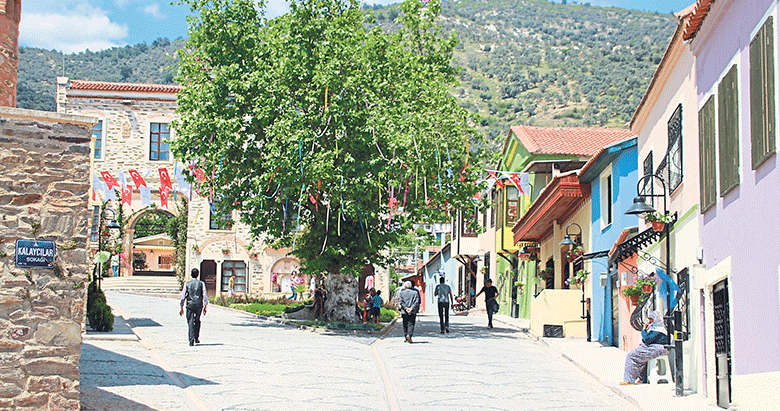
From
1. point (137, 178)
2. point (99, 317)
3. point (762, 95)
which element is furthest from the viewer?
point (137, 178)

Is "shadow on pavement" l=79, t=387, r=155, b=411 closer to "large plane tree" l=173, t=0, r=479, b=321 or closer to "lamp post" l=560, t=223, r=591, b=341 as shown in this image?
"large plane tree" l=173, t=0, r=479, b=321

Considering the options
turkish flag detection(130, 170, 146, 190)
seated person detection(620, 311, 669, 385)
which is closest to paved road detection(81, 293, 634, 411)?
seated person detection(620, 311, 669, 385)

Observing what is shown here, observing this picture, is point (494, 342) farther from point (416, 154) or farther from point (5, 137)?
point (5, 137)

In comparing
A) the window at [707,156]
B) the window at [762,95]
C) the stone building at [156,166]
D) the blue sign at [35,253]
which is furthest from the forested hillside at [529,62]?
the blue sign at [35,253]

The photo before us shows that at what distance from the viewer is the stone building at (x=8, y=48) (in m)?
11.3

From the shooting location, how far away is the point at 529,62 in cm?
12250

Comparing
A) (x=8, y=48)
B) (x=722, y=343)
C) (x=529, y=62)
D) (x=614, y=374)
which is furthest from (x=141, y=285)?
(x=529, y=62)

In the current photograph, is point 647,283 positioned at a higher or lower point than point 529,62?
lower

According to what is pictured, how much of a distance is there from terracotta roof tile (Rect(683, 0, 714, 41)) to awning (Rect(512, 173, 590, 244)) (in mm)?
10031

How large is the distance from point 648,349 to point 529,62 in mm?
113259

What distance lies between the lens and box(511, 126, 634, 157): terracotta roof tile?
2964 cm

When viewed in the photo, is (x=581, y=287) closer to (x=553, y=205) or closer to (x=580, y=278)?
(x=580, y=278)

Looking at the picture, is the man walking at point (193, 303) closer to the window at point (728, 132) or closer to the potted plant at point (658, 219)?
the potted plant at point (658, 219)

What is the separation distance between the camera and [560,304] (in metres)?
21.9
